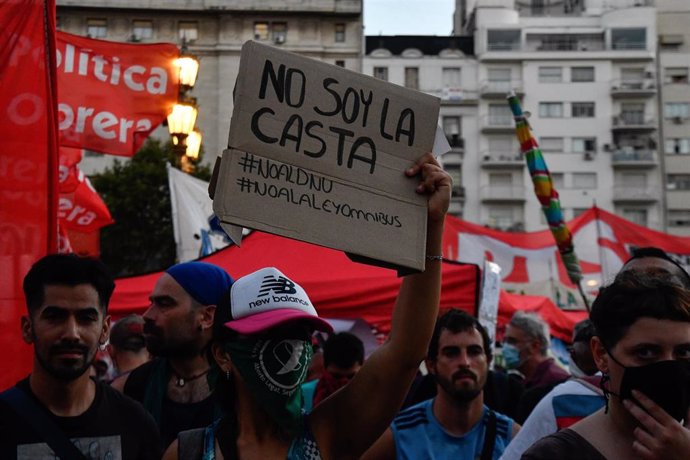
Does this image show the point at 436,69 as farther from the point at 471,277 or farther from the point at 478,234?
the point at 471,277

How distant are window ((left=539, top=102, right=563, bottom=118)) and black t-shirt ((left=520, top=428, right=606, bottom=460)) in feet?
193

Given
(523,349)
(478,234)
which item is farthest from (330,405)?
(478,234)

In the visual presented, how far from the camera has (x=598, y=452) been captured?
2.58 metres

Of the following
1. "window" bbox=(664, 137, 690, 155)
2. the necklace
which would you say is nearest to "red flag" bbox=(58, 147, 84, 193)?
the necklace

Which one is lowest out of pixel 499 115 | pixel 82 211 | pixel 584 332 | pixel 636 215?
pixel 636 215

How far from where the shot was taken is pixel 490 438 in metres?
4.57

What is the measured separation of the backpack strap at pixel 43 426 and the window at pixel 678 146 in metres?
60.9

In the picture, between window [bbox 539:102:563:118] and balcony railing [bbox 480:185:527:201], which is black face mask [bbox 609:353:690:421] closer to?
balcony railing [bbox 480:185:527:201]

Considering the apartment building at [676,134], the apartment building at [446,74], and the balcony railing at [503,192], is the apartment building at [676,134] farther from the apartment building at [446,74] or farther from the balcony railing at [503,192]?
the apartment building at [446,74]

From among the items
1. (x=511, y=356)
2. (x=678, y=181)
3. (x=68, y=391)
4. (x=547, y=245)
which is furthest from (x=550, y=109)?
(x=68, y=391)

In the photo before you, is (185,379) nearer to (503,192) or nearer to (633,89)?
(503,192)

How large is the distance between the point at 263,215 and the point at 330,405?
2.09 ft

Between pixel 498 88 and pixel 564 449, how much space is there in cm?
5841

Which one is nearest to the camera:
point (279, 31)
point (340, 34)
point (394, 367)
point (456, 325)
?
point (394, 367)
